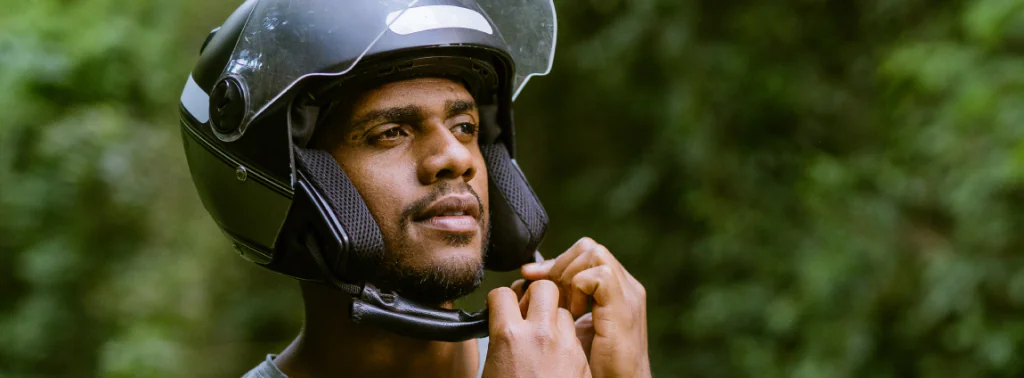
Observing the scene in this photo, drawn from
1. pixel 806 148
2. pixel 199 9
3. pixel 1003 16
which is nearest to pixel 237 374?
pixel 199 9

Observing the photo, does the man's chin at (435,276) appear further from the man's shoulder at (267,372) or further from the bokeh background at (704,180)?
the bokeh background at (704,180)

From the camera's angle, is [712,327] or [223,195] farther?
[712,327]

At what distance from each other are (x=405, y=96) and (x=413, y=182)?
0.16m

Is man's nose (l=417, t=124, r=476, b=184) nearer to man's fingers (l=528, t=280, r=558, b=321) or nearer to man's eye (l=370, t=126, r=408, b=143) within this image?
man's eye (l=370, t=126, r=408, b=143)

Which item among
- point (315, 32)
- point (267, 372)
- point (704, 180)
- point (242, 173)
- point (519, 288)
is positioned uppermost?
point (315, 32)

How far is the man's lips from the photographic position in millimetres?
1817

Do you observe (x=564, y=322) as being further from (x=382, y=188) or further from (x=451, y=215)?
(x=382, y=188)

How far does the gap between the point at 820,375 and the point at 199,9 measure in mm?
4962

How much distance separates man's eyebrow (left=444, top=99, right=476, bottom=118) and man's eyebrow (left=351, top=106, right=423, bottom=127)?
0.21ft

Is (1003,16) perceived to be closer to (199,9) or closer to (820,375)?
(820,375)

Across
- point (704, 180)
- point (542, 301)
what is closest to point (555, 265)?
point (542, 301)

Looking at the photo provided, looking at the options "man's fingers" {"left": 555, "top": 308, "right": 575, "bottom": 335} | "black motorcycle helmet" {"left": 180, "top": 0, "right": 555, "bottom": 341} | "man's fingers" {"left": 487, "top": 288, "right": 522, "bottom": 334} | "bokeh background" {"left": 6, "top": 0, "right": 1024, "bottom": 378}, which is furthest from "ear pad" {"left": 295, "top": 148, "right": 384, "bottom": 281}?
"bokeh background" {"left": 6, "top": 0, "right": 1024, "bottom": 378}

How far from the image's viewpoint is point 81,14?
5.65 metres

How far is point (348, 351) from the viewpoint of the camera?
1957 millimetres
